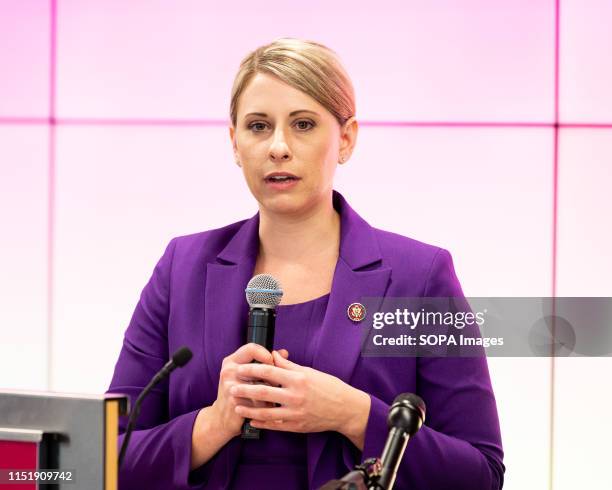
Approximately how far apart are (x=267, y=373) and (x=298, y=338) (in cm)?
28

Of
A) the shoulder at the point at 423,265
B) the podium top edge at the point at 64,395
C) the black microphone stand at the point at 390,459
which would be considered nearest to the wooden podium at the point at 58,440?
the podium top edge at the point at 64,395

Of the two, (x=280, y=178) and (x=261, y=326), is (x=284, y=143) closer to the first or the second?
(x=280, y=178)

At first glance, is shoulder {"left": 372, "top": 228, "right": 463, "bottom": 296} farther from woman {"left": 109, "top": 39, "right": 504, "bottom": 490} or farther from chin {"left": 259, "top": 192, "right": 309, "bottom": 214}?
chin {"left": 259, "top": 192, "right": 309, "bottom": 214}

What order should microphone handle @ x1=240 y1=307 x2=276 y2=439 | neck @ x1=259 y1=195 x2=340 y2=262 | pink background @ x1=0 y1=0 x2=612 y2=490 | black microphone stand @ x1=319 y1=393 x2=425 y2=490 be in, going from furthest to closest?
1. pink background @ x1=0 y1=0 x2=612 y2=490
2. neck @ x1=259 y1=195 x2=340 y2=262
3. microphone handle @ x1=240 y1=307 x2=276 y2=439
4. black microphone stand @ x1=319 y1=393 x2=425 y2=490

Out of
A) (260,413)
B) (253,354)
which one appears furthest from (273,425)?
(253,354)

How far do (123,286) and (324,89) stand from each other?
4.18 feet

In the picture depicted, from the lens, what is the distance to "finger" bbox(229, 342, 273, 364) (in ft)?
5.38

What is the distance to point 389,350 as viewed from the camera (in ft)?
6.26

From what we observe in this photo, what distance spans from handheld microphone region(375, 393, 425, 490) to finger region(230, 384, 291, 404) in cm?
44

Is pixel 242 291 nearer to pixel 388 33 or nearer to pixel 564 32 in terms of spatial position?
pixel 388 33

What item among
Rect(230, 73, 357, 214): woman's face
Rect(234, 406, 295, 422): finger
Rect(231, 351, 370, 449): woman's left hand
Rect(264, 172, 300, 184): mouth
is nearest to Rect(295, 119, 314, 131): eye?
Rect(230, 73, 357, 214): woman's face

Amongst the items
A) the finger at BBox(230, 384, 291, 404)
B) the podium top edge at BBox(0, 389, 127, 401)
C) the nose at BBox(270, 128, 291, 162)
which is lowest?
the podium top edge at BBox(0, 389, 127, 401)

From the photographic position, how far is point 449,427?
190cm

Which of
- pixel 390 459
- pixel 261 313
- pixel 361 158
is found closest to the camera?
pixel 390 459
